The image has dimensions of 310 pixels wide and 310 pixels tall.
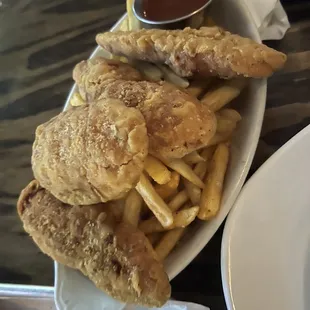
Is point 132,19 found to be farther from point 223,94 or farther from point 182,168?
point 182,168

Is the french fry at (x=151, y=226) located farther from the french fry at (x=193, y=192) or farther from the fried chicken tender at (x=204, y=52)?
the fried chicken tender at (x=204, y=52)

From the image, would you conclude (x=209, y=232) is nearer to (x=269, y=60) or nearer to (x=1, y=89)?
(x=269, y=60)

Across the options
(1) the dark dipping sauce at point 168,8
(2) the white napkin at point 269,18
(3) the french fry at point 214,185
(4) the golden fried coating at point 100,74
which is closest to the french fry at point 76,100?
(4) the golden fried coating at point 100,74

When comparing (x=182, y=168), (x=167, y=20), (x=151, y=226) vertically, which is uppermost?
(x=167, y=20)

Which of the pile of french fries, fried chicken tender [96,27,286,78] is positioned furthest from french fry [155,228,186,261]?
fried chicken tender [96,27,286,78]

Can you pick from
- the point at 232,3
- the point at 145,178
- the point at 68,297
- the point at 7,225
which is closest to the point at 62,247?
the point at 68,297

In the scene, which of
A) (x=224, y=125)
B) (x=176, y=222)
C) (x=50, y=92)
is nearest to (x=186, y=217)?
(x=176, y=222)

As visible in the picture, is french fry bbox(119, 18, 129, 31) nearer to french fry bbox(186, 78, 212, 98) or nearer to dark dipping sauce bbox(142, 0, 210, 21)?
dark dipping sauce bbox(142, 0, 210, 21)
